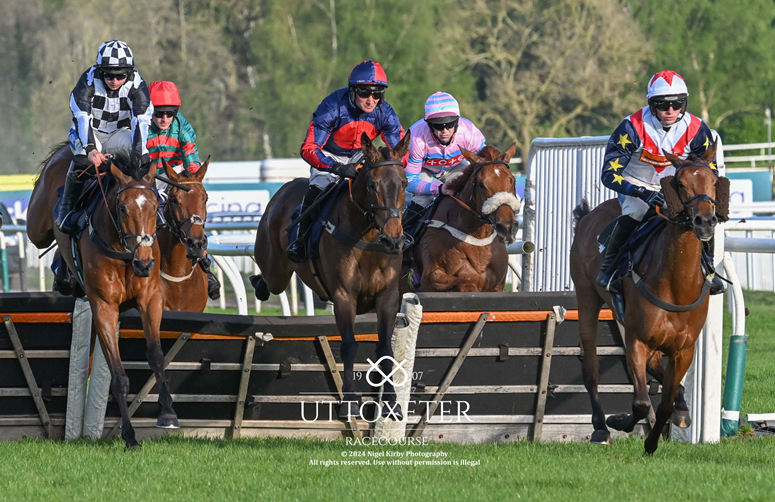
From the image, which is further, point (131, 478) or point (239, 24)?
point (239, 24)

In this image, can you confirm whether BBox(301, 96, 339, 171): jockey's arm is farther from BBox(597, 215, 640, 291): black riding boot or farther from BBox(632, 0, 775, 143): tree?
BBox(632, 0, 775, 143): tree

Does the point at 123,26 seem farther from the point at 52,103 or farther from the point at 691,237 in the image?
the point at 691,237

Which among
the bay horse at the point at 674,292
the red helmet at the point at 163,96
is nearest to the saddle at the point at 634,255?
the bay horse at the point at 674,292

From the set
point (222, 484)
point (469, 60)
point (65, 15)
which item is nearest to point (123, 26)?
point (65, 15)

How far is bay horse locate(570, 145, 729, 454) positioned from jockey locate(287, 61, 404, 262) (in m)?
2.04

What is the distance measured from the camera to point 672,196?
19.4 ft

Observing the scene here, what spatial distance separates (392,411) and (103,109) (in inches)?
115

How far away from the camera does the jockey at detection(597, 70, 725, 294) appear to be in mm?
6566

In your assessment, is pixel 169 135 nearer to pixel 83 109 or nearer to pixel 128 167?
pixel 83 109

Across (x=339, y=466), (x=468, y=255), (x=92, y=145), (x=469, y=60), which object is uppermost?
(x=469, y=60)

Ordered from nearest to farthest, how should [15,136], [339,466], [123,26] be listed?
[339,466]
[15,136]
[123,26]

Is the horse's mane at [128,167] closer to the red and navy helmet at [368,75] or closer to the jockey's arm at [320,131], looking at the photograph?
the jockey's arm at [320,131]

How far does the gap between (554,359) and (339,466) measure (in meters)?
1.86

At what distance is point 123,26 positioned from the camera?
4159 cm
